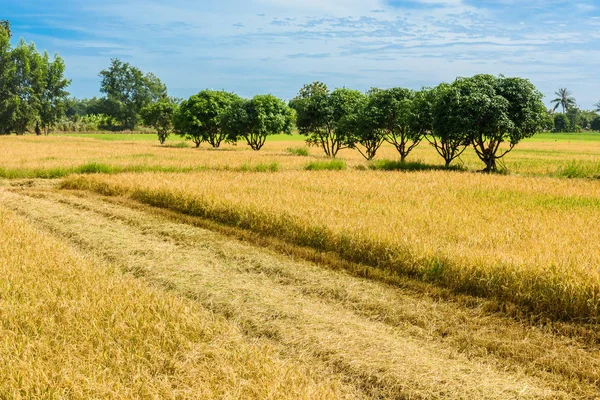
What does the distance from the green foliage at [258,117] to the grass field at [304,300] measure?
30595 millimetres

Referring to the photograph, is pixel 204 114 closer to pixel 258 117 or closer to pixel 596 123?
pixel 258 117

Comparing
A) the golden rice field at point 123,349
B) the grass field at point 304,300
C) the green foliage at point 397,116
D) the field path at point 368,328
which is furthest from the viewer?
the green foliage at point 397,116

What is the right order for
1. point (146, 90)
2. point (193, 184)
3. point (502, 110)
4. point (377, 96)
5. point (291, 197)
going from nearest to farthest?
point (291, 197)
point (193, 184)
point (502, 110)
point (377, 96)
point (146, 90)

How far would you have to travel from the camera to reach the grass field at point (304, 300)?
16.1ft

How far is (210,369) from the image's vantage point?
494cm

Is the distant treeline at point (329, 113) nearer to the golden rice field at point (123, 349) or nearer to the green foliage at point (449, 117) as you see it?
the green foliage at point (449, 117)

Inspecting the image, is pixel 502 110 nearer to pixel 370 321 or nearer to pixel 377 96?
pixel 377 96

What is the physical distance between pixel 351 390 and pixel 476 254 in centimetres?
404

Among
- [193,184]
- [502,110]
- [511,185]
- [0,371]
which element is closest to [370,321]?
[0,371]

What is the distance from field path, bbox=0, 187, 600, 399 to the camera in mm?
5086

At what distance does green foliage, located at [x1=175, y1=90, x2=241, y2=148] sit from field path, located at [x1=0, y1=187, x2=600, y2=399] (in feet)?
132

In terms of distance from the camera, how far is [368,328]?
20.8 feet

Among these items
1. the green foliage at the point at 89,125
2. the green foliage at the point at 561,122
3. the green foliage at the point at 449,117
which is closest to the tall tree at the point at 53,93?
the green foliage at the point at 89,125

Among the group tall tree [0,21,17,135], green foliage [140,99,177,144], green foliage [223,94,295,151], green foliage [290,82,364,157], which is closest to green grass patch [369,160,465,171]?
green foliage [290,82,364,157]
